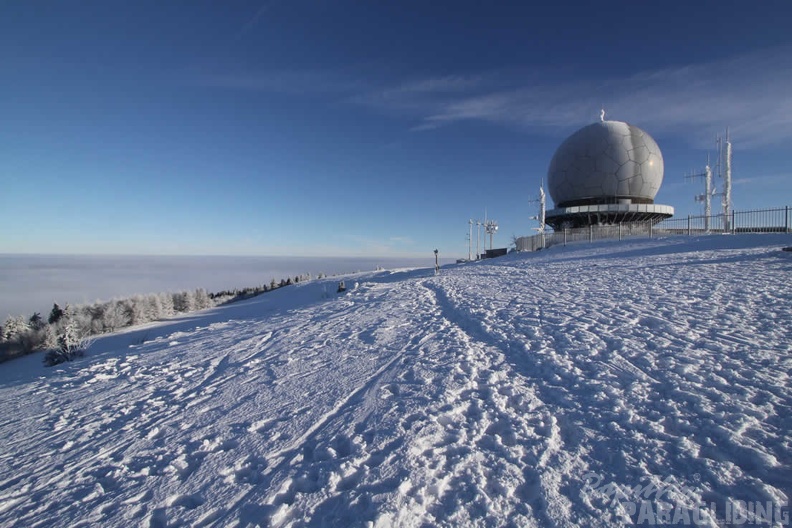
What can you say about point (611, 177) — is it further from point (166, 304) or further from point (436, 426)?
point (166, 304)

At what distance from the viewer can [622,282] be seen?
11328 mm

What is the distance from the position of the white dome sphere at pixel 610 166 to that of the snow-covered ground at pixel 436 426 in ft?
84.6

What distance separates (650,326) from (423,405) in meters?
5.54

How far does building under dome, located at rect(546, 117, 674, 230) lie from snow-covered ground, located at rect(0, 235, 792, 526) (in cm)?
2489

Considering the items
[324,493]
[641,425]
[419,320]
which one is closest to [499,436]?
[641,425]

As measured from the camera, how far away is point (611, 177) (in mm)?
30344

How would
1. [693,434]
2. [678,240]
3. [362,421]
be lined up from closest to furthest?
1. [693,434]
2. [362,421]
3. [678,240]

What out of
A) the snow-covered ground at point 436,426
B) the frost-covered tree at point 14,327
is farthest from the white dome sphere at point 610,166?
the frost-covered tree at point 14,327

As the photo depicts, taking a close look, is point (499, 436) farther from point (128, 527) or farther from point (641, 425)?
point (128, 527)

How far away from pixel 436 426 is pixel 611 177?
34.3 m

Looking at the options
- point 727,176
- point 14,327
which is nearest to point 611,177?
point 727,176

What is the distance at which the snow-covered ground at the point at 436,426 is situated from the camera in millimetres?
2947

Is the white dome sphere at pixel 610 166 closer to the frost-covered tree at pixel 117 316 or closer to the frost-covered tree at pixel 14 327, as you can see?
the frost-covered tree at pixel 117 316

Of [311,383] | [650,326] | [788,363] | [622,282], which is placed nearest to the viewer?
[788,363]
